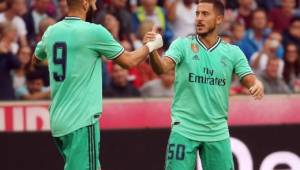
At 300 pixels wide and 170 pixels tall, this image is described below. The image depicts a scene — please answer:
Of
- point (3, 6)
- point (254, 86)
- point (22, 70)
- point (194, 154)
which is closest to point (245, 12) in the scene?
point (3, 6)

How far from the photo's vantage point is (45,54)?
24.1 feet

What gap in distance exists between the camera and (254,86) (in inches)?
303

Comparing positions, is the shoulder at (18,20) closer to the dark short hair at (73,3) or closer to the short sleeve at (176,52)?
the short sleeve at (176,52)

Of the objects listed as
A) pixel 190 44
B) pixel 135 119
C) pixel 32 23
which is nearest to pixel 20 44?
pixel 32 23

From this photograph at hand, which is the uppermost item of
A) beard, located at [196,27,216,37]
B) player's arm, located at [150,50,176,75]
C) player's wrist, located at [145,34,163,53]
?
beard, located at [196,27,216,37]

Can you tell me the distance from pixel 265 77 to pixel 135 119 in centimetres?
263

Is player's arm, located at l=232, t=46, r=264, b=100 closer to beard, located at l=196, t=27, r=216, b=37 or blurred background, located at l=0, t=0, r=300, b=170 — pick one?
beard, located at l=196, t=27, r=216, b=37

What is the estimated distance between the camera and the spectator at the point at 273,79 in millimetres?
12398

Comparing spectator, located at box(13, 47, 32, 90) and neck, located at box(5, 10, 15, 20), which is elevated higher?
neck, located at box(5, 10, 15, 20)

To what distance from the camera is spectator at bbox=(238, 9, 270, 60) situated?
13.2m

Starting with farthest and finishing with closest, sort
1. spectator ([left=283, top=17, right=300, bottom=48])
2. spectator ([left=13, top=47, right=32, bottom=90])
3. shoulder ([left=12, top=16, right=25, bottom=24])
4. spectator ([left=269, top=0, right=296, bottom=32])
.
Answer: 1. spectator ([left=269, top=0, right=296, bottom=32])
2. spectator ([left=283, top=17, right=300, bottom=48])
3. shoulder ([left=12, top=16, right=25, bottom=24])
4. spectator ([left=13, top=47, right=32, bottom=90])

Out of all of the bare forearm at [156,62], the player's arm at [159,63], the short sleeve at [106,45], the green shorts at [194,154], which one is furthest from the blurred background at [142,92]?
the short sleeve at [106,45]

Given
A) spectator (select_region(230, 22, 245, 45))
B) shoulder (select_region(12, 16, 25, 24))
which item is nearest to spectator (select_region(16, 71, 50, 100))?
shoulder (select_region(12, 16, 25, 24))

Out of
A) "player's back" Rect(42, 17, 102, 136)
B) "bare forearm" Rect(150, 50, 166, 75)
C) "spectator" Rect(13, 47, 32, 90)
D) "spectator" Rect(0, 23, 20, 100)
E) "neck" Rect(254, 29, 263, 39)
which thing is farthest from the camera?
"neck" Rect(254, 29, 263, 39)
